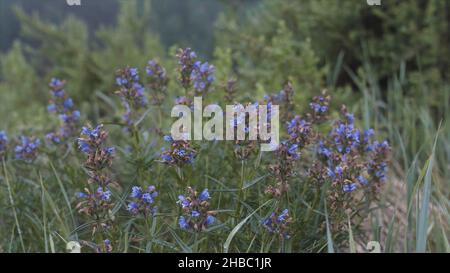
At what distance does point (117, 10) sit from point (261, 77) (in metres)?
3.03

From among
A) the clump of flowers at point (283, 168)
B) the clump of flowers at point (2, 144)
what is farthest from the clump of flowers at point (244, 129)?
the clump of flowers at point (2, 144)

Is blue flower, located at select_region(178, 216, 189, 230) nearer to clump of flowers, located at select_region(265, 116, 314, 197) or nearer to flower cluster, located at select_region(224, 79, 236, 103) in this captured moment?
clump of flowers, located at select_region(265, 116, 314, 197)

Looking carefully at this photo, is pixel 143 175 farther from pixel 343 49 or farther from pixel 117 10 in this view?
pixel 117 10

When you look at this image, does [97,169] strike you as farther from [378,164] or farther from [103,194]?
[378,164]

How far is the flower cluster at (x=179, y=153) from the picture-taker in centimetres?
208

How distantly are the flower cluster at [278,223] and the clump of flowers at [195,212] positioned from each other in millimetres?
224

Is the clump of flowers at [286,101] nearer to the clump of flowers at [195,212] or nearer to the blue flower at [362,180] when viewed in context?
the blue flower at [362,180]

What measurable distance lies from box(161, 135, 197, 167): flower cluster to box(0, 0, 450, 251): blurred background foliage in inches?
44.4

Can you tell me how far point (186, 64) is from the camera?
8.11 ft

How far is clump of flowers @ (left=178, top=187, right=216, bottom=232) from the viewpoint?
197 cm

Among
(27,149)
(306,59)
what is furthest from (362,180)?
(306,59)

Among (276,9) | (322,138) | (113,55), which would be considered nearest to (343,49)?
(276,9)
